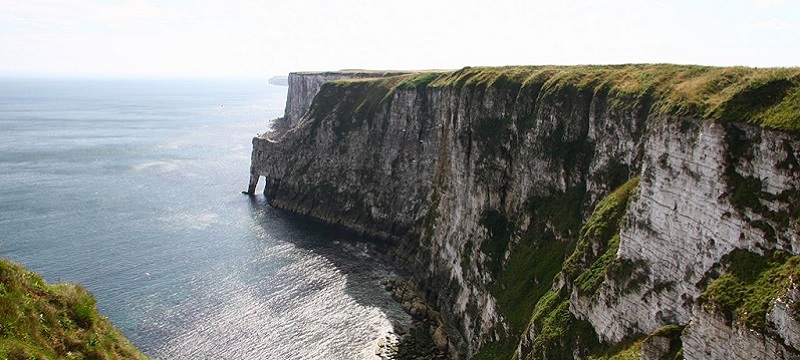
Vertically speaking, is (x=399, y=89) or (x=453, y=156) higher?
(x=399, y=89)

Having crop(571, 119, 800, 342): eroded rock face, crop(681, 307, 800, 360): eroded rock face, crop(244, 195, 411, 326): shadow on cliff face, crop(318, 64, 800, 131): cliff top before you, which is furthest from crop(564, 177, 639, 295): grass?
crop(244, 195, 411, 326): shadow on cliff face

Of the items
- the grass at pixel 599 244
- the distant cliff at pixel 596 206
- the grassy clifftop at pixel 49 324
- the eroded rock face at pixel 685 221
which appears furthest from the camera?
the grass at pixel 599 244

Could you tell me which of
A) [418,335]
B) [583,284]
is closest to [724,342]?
[583,284]

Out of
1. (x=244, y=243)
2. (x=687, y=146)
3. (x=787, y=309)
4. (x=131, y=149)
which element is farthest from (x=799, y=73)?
(x=131, y=149)

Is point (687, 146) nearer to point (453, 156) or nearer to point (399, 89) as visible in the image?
point (453, 156)

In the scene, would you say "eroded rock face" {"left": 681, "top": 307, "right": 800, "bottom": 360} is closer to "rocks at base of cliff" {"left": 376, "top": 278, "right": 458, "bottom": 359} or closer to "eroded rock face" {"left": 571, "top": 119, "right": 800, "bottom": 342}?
"eroded rock face" {"left": 571, "top": 119, "right": 800, "bottom": 342}

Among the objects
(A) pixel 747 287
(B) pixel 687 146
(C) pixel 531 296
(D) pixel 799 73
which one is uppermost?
(D) pixel 799 73

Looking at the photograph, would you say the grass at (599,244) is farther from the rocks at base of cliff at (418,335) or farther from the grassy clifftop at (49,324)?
the grassy clifftop at (49,324)

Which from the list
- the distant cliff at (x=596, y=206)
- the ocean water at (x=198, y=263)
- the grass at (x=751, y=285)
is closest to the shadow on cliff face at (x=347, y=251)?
the ocean water at (x=198, y=263)
